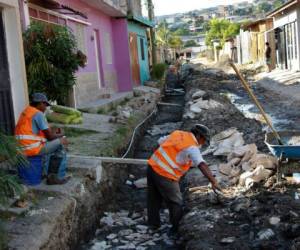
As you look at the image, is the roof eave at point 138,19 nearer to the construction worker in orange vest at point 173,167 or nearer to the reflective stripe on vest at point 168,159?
the construction worker in orange vest at point 173,167

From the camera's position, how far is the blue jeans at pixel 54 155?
21.2 ft

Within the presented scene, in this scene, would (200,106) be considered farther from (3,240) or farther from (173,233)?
(3,240)

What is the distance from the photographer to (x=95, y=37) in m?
18.3

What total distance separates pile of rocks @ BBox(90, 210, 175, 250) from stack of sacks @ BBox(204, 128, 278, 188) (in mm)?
1207

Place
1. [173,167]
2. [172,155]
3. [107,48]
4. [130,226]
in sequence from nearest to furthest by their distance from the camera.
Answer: [172,155] → [173,167] → [130,226] → [107,48]

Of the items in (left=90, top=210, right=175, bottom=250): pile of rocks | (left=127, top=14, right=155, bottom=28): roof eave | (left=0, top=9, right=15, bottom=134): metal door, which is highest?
(left=127, top=14, right=155, bottom=28): roof eave

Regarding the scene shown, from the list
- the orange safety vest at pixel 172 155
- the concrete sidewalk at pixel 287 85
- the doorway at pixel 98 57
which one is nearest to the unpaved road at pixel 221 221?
the orange safety vest at pixel 172 155

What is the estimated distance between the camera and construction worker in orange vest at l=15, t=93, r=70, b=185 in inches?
250

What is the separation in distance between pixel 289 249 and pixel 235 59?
49.4 meters

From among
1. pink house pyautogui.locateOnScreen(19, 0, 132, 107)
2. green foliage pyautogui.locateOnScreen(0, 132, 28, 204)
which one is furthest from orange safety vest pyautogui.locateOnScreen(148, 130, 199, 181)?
pink house pyautogui.locateOnScreen(19, 0, 132, 107)

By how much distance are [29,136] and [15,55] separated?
5.78ft

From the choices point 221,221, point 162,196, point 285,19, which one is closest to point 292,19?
point 285,19

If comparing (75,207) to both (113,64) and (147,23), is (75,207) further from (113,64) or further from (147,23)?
(147,23)

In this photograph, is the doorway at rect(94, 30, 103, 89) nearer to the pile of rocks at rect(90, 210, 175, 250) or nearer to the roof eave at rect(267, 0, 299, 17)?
the roof eave at rect(267, 0, 299, 17)
